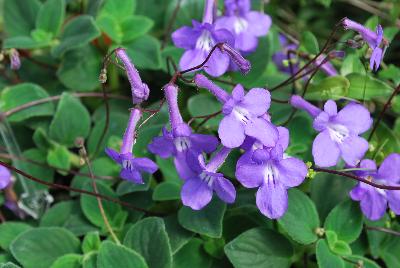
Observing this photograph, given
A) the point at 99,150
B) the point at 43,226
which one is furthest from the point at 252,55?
the point at 43,226

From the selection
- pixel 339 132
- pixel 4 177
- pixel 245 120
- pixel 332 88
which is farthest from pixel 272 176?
pixel 4 177

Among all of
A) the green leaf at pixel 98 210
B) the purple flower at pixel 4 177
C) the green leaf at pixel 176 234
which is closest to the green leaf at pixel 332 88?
the green leaf at pixel 176 234

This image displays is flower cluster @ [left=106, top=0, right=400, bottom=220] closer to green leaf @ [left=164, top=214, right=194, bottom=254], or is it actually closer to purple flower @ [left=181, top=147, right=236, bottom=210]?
purple flower @ [left=181, top=147, right=236, bottom=210]

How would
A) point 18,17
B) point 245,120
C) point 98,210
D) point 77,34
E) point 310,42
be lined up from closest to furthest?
1. point 245,120
2. point 98,210
3. point 310,42
4. point 77,34
5. point 18,17

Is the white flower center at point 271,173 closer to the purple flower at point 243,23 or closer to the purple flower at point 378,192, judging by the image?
the purple flower at point 378,192

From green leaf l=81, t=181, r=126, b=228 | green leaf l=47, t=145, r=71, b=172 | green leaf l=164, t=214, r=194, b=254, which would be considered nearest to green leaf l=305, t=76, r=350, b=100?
green leaf l=164, t=214, r=194, b=254

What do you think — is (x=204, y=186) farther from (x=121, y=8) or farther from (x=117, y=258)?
(x=121, y=8)
